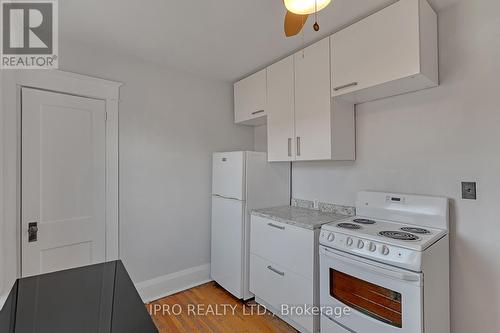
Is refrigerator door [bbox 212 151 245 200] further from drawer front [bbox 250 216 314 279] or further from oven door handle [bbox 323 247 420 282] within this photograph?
oven door handle [bbox 323 247 420 282]

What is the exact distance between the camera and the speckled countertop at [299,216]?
2.07 m

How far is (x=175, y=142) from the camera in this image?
2846 millimetres

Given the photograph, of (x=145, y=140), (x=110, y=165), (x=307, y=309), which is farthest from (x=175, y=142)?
(x=307, y=309)

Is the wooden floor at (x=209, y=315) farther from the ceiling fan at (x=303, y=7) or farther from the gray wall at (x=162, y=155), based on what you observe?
the ceiling fan at (x=303, y=7)

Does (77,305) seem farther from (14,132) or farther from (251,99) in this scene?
(251,99)

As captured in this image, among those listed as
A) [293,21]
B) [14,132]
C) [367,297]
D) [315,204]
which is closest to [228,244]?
[315,204]

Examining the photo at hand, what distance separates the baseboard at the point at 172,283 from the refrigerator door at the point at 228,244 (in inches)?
5.2

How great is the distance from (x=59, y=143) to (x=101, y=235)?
2.99 feet

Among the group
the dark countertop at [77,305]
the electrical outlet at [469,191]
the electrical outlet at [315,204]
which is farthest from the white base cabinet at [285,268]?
the dark countertop at [77,305]

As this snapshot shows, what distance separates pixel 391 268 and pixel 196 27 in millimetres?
2212

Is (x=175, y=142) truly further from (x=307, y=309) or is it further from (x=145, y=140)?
(x=307, y=309)

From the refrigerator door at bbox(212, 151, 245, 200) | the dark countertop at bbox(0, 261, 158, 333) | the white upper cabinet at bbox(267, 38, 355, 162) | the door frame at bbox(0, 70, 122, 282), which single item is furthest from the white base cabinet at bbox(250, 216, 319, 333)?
the door frame at bbox(0, 70, 122, 282)

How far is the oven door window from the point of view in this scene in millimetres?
1493

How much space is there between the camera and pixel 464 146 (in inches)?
67.7
